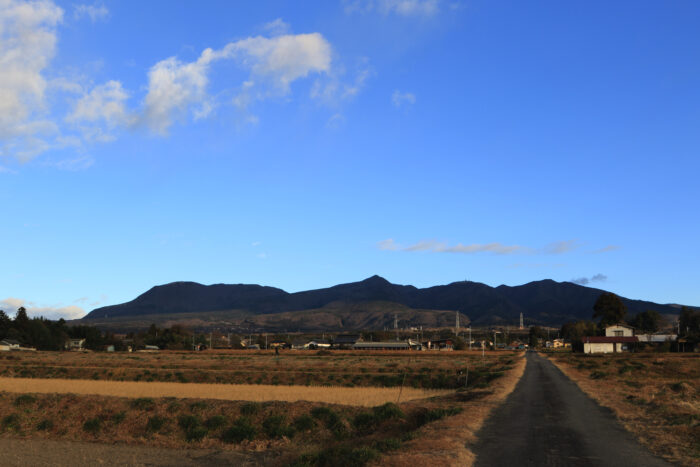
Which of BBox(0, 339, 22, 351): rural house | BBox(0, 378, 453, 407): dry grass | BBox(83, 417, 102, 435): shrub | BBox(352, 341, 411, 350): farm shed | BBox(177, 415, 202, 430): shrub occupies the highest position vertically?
BBox(177, 415, 202, 430): shrub

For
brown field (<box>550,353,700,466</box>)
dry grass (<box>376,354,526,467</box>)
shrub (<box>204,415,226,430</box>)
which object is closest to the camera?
dry grass (<box>376,354,526,467</box>)

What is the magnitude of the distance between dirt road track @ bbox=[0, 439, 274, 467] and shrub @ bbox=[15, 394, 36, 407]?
24.4 feet

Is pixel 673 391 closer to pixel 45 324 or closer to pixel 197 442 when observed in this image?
pixel 197 442

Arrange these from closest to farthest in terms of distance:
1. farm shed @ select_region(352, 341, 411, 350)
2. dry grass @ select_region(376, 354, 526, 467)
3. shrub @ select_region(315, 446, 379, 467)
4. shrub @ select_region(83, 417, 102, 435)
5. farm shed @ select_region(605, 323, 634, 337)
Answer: dry grass @ select_region(376, 354, 526, 467), shrub @ select_region(315, 446, 379, 467), shrub @ select_region(83, 417, 102, 435), farm shed @ select_region(605, 323, 634, 337), farm shed @ select_region(352, 341, 411, 350)

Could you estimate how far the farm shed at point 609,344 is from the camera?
390ft

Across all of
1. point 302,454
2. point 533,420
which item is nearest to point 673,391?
point 533,420

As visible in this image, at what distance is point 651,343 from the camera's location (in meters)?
126

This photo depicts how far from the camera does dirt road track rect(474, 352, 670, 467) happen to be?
15.9 metres

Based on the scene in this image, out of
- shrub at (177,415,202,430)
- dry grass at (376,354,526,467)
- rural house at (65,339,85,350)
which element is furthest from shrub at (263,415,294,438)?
rural house at (65,339,85,350)

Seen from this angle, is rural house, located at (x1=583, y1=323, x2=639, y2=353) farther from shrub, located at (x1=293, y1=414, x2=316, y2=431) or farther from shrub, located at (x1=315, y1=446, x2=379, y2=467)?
shrub, located at (x1=315, y1=446, x2=379, y2=467)

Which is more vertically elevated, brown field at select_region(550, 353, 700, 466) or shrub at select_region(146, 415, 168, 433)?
brown field at select_region(550, 353, 700, 466)

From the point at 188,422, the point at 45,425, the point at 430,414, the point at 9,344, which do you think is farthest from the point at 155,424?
the point at 9,344

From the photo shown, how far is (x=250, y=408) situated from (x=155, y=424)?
426cm

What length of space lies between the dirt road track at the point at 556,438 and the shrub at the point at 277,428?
815cm
